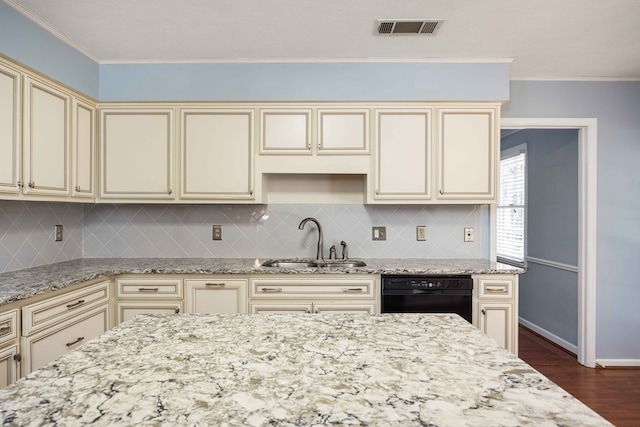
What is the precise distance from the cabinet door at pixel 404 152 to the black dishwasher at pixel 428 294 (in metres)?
0.69

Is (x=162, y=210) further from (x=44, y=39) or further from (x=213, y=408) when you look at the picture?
(x=213, y=408)

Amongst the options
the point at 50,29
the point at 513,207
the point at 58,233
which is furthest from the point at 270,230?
the point at 513,207

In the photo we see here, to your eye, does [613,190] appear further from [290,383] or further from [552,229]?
[290,383]

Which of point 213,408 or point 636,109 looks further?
point 636,109

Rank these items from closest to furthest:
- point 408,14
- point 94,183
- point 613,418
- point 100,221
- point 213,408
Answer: point 213,408, point 408,14, point 613,418, point 94,183, point 100,221

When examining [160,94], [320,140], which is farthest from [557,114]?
[160,94]

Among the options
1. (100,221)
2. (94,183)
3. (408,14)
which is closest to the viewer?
(408,14)

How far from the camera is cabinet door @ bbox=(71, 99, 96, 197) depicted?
2.63 m

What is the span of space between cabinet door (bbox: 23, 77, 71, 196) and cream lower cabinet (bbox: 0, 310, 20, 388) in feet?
2.76

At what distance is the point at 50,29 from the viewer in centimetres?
236

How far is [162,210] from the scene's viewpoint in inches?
125

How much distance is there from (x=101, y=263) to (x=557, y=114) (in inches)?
162

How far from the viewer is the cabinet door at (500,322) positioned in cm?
261

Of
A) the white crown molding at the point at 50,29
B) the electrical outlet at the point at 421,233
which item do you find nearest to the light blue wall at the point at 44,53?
the white crown molding at the point at 50,29
